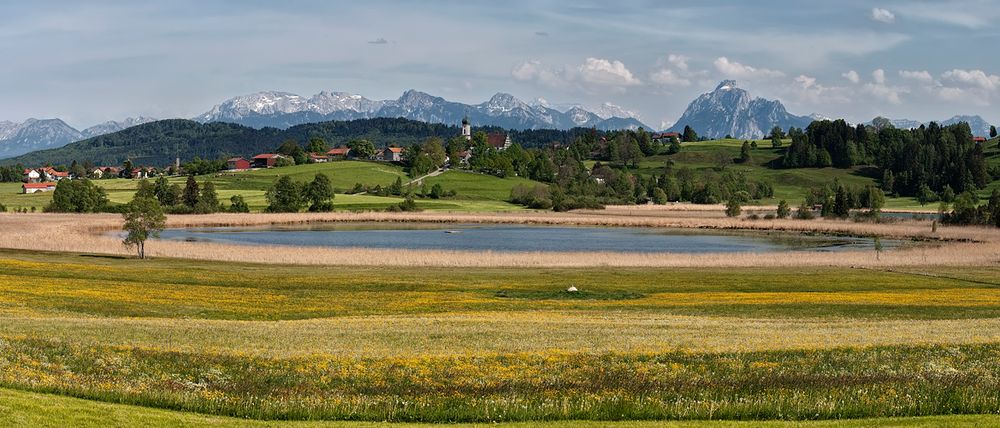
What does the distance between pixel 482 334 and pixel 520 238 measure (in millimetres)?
84675

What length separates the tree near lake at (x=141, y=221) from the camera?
72.7 meters

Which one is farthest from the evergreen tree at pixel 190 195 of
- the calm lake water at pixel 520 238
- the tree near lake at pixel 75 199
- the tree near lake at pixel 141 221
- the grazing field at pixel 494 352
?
the grazing field at pixel 494 352

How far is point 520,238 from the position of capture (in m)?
114

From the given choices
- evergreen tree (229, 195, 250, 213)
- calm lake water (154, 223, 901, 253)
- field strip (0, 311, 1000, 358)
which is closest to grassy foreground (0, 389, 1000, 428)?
field strip (0, 311, 1000, 358)

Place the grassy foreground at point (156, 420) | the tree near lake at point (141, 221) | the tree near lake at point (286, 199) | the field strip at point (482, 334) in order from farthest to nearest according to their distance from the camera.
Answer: the tree near lake at point (286, 199) < the tree near lake at point (141, 221) < the field strip at point (482, 334) < the grassy foreground at point (156, 420)

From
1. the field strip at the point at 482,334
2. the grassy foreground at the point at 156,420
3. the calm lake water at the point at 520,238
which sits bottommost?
the calm lake water at the point at 520,238

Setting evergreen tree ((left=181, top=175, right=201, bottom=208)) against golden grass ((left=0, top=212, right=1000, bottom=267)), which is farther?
evergreen tree ((left=181, top=175, right=201, bottom=208))

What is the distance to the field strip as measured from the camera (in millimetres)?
25703

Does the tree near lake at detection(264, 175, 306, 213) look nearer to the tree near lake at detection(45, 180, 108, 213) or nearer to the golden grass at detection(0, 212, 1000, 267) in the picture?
the tree near lake at detection(45, 180, 108, 213)

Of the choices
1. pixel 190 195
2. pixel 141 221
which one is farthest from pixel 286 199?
pixel 141 221

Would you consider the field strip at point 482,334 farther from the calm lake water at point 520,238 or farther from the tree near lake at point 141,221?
the calm lake water at point 520,238

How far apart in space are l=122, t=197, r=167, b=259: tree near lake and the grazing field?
71.2 ft

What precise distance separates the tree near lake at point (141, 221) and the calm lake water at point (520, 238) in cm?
2269

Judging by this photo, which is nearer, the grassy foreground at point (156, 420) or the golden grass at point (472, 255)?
the grassy foreground at point (156, 420)
